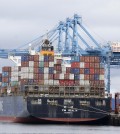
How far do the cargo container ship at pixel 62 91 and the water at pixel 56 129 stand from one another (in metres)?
2.83

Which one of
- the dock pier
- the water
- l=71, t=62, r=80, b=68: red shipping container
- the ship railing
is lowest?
the water

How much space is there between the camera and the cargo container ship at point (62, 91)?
437ft

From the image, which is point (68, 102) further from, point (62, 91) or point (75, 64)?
point (75, 64)

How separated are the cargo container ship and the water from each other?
2.83 m

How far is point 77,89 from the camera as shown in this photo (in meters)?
135

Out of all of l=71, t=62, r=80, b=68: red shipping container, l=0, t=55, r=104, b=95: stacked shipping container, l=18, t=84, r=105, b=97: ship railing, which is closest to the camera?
l=0, t=55, r=104, b=95: stacked shipping container

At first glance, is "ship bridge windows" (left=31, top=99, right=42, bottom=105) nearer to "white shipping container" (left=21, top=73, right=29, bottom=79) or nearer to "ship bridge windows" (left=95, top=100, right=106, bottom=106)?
"white shipping container" (left=21, top=73, right=29, bottom=79)

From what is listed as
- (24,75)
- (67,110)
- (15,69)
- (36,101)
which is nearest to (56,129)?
(67,110)

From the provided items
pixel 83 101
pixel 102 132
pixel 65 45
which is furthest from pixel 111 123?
pixel 65 45

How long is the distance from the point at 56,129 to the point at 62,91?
13.2m

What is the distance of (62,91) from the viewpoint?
441 ft

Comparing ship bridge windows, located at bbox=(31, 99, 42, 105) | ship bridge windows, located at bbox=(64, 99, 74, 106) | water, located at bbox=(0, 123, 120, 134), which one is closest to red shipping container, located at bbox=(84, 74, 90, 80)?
ship bridge windows, located at bbox=(64, 99, 74, 106)

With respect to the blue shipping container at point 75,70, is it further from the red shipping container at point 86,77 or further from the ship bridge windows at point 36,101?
the ship bridge windows at point 36,101

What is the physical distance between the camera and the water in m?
118
